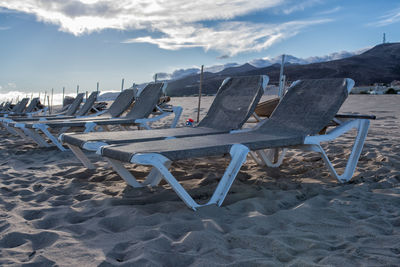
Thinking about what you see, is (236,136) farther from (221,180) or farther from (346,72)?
(346,72)

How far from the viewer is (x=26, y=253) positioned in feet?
5.85

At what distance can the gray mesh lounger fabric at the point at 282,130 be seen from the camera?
2.41 meters

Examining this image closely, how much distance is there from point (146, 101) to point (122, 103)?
121cm

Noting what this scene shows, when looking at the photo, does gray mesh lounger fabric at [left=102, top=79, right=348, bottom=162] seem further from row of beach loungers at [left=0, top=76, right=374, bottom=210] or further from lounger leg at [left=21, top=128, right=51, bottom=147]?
lounger leg at [left=21, top=128, right=51, bottom=147]

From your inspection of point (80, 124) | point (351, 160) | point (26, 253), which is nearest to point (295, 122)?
point (351, 160)

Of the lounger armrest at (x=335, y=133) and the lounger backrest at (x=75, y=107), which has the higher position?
the lounger backrest at (x=75, y=107)

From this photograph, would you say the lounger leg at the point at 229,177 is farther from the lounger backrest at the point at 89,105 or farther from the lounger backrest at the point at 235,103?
the lounger backrest at the point at 89,105

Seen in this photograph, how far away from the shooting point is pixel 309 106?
357 cm

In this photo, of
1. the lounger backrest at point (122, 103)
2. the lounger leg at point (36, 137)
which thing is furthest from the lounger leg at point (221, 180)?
the lounger backrest at point (122, 103)

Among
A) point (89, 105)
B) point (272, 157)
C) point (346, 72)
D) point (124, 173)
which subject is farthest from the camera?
point (346, 72)

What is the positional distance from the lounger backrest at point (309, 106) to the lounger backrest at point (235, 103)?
0.95 ft

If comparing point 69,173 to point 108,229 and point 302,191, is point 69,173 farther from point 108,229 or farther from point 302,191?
point 302,191

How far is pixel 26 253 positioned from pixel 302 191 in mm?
2037

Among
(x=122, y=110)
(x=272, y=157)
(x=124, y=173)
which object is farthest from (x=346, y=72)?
(x=124, y=173)
